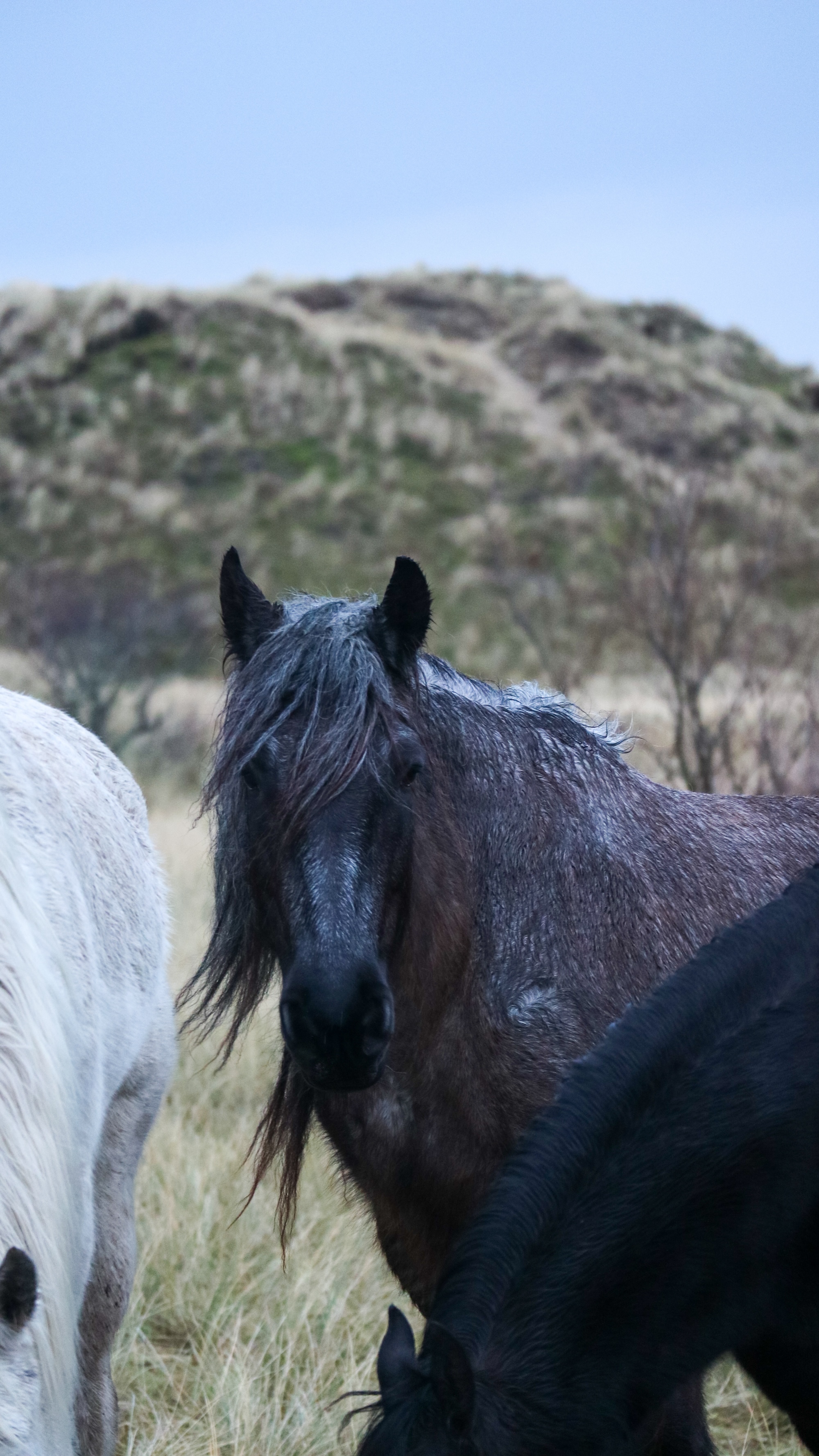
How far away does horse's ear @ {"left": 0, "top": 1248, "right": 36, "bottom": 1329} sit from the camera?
4.95ft

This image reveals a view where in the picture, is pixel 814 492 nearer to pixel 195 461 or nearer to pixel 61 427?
pixel 195 461

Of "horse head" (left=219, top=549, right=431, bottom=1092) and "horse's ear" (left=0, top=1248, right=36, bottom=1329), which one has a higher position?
"horse head" (left=219, top=549, right=431, bottom=1092)

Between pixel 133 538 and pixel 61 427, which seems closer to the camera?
pixel 133 538

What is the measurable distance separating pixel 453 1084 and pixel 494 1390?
1.03 metres

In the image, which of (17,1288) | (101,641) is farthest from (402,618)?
(101,641)

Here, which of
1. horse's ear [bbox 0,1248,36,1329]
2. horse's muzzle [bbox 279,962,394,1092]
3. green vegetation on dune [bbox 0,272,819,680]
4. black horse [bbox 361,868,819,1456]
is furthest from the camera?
green vegetation on dune [bbox 0,272,819,680]

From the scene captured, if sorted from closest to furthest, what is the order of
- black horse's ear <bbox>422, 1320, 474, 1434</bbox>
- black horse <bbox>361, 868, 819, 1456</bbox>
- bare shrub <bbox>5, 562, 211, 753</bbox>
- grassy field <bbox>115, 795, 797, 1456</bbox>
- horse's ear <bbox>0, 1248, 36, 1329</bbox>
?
1. black horse's ear <bbox>422, 1320, 474, 1434</bbox>
2. black horse <bbox>361, 868, 819, 1456</bbox>
3. horse's ear <bbox>0, 1248, 36, 1329</bbox>
4. grassy field <bbox>115, 795, 797, 1456</bbox>
5. bare shrub <bbox>5, 562, 211, 753</bbox>

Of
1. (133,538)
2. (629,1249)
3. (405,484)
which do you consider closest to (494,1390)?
(629,1249)

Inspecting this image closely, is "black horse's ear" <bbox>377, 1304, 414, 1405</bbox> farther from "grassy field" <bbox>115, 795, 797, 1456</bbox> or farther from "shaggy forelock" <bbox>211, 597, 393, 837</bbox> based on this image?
"grassy field" <bbox>115, 795, 797, 1456</bbox>

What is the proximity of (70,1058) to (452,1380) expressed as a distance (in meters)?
1.21

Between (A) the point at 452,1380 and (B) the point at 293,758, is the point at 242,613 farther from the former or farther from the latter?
(A) the point at 452,1380

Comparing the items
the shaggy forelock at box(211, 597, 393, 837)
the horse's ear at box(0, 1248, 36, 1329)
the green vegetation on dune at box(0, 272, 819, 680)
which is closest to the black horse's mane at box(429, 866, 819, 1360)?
the horse's ear at box(0, 1248, 36, 1329)

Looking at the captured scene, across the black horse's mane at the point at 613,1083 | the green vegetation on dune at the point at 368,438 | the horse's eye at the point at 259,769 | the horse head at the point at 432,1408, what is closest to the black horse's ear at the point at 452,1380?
the horse head at the point at 432,1408

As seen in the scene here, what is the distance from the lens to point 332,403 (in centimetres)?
3584
